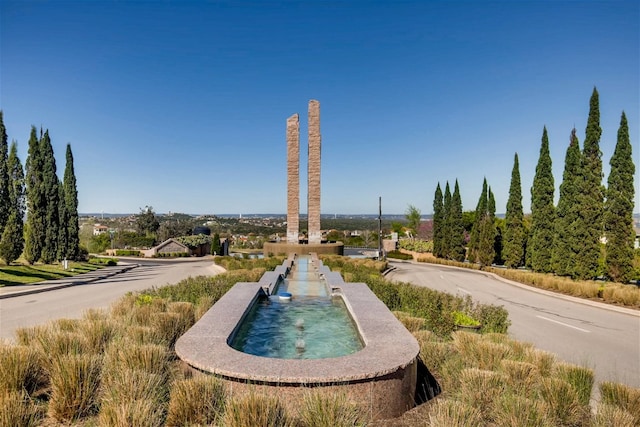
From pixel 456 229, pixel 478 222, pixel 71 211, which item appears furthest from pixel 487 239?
pixel 71 211

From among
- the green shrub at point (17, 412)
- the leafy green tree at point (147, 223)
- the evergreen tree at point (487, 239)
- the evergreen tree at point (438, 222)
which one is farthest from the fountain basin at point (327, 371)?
the leafy green tree at point (147, 223)

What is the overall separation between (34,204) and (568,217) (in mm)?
31058

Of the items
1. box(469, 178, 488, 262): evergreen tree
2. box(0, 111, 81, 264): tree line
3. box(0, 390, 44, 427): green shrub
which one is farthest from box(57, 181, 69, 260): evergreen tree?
box(469, 178, 488, 262): evergreen tree

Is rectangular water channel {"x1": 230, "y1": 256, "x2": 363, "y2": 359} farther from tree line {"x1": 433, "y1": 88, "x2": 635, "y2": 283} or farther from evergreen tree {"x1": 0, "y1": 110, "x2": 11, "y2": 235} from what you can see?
evergreen tree {"x1": 0, "y1": 110, "x2": 11, "y2": 235}

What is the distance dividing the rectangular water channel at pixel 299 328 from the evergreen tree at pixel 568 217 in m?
14.1

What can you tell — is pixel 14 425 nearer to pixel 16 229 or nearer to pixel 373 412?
pixel 373 412

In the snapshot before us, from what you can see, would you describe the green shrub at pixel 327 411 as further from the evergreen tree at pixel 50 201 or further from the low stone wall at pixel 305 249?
the evergreen tree at pixel 50 201

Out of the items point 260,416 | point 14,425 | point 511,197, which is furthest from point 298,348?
point 511,197

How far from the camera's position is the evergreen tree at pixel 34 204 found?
2169cm

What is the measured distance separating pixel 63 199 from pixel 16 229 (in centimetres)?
640

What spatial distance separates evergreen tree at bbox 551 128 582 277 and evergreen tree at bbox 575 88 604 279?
0.82 feet

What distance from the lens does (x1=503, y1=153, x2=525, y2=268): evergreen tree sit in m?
23.5

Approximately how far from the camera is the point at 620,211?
53.9 feet

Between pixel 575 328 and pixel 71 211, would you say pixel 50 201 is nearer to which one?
pixel 71 211
